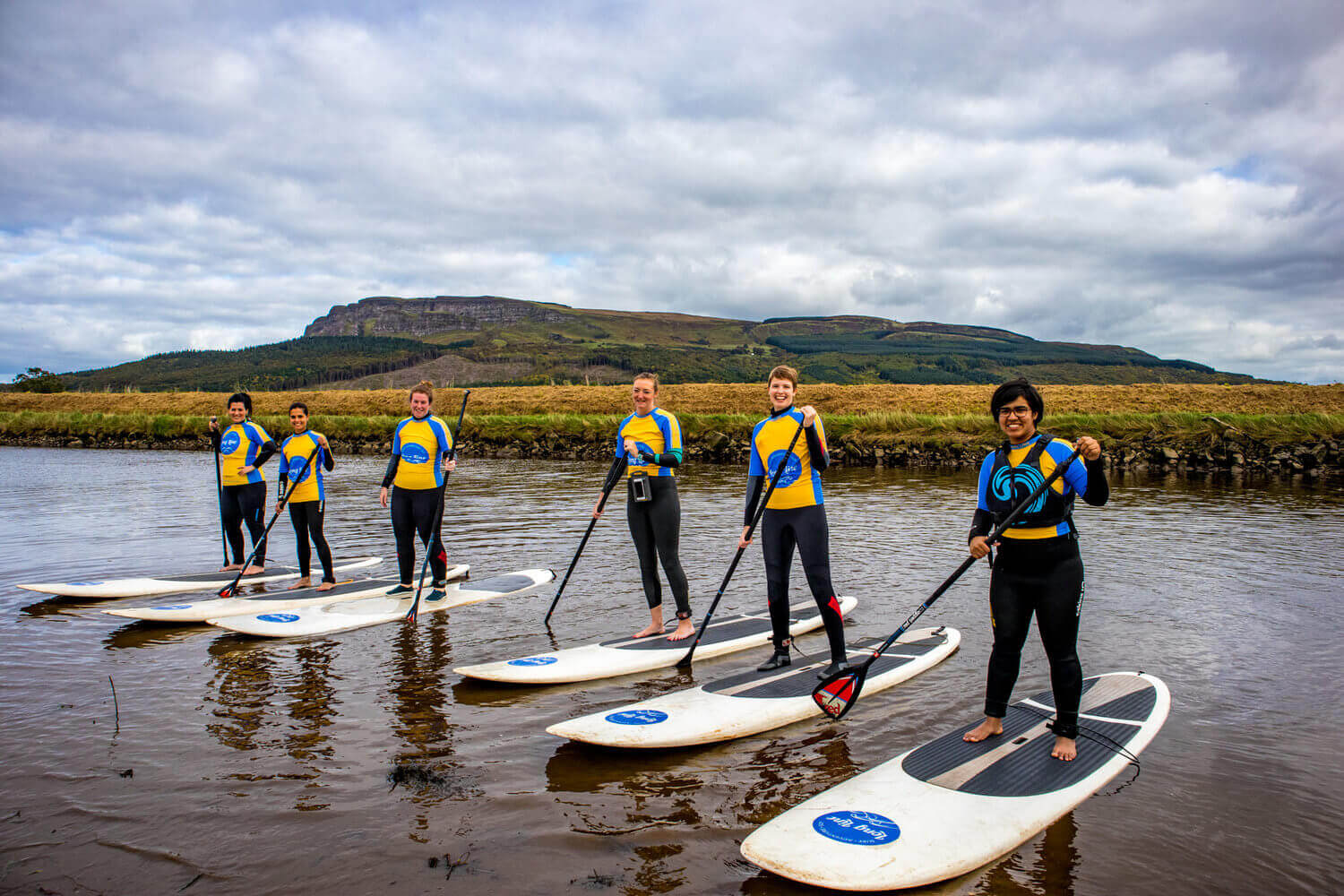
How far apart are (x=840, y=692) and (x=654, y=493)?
2953mm

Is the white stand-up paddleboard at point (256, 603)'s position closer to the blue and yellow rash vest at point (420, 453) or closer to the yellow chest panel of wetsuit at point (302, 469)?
the yellow chest panel of wetsuit at point (302, 469)

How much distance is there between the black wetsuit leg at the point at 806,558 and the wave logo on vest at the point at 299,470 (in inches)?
250

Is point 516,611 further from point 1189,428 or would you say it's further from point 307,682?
point 1189,428

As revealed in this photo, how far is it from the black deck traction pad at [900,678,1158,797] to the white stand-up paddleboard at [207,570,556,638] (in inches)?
235

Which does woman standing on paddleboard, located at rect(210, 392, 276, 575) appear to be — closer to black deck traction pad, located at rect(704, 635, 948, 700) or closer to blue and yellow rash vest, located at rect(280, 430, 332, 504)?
blue and yellow rash vest, located at rect(280, 430, 332, 504)

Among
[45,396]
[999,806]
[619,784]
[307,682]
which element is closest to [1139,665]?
[999,806]

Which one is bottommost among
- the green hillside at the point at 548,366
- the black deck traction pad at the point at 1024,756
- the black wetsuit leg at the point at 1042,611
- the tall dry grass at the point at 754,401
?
the black deck traction pad at the point at 1024,756

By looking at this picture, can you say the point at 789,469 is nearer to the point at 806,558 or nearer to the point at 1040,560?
the point at 806,558

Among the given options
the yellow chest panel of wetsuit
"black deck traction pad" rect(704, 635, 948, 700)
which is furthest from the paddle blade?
the yellow chest panel of wetsuit

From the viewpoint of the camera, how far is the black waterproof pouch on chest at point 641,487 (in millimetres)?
7555

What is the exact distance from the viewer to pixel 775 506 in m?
6.48

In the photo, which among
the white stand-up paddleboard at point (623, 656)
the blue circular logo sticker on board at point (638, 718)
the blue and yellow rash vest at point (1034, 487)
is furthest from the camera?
the white stand-up paddleboard at point (623, 656)

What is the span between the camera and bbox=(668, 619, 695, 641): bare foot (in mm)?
7430

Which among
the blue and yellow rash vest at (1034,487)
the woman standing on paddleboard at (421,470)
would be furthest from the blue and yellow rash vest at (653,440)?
the blue and yellow rash vest at (1034,487)
